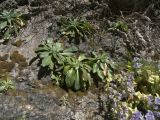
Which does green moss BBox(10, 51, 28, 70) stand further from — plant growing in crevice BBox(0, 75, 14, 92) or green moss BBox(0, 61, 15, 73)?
plant growing in crevice BBox(0, 75, 14, 92)

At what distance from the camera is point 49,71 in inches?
206

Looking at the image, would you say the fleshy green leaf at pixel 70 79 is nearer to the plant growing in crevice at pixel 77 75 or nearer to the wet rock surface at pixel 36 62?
the plant growing in crevice at pixel 77 75

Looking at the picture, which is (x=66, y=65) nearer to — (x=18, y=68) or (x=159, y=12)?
(x=18, y=68)

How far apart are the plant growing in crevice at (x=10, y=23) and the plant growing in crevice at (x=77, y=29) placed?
2.26 feet

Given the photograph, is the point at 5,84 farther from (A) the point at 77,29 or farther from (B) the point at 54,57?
(A) the point at 77,29

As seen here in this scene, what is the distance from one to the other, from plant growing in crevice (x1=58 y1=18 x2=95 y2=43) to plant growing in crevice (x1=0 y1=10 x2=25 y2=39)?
2.26 feet

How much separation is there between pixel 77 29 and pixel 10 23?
1.04 m

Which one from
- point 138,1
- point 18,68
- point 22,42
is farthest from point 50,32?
point 138,1

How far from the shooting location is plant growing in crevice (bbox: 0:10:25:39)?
19.3ft

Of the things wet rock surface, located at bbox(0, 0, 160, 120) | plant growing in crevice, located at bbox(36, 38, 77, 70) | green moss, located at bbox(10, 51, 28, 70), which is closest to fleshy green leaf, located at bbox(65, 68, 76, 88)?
wet rock surface, located at bbox(0, 0, 160, 120)

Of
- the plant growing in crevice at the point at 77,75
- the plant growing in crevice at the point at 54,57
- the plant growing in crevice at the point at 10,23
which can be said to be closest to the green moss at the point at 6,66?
the plant growing in crevice at the point at 54,57

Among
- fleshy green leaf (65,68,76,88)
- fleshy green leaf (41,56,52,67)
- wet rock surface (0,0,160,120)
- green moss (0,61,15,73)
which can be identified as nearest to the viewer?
wet rock surface (0,0,160,120)

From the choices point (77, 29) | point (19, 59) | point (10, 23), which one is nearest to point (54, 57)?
point (19, 59)

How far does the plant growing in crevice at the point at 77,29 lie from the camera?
5.68m
